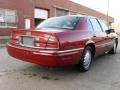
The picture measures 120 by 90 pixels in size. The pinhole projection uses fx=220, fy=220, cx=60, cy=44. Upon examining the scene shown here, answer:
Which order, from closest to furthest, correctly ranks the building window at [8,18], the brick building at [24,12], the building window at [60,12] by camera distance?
the building window at [8,18] → the brick building at [24,12] → the building window at [60,12]

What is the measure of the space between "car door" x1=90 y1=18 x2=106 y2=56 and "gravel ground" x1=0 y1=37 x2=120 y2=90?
586mm

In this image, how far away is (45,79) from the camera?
5.11m

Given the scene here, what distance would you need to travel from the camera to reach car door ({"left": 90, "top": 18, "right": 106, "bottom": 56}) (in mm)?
6359

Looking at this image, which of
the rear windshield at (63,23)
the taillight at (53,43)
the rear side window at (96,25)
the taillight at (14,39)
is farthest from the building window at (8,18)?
the taillight at (53,43)

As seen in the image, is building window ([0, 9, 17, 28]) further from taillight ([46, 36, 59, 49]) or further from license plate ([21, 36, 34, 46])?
taillight ([46, 36, 59, 49])

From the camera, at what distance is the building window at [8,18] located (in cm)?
2217

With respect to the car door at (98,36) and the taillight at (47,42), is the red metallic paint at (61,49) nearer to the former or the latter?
the taillight at (47,42)

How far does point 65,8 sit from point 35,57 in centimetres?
2935

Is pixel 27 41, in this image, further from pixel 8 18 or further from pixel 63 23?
pixel 8 18

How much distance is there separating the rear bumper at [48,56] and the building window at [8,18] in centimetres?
1758

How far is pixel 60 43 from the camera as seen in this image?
4844 mm

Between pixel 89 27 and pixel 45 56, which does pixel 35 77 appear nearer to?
pixel 45 56

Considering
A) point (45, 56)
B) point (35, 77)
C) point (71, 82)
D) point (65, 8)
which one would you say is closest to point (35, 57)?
point (45, 56)

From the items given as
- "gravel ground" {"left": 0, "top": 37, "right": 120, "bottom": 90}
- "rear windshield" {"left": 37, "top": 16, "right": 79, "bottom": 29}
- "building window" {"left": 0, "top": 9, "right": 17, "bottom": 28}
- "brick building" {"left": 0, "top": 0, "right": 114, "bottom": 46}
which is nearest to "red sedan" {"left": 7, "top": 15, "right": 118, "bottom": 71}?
"rear windshield" {"left": 37, "top": 16, "right": 79, "bottom": 29}
